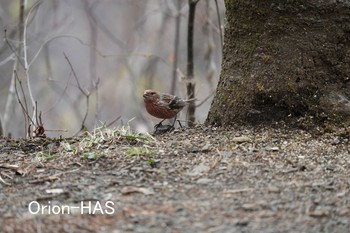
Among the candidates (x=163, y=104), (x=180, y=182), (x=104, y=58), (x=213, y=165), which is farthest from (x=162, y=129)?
(x=104, y=58)

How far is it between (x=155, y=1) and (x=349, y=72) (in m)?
8.93

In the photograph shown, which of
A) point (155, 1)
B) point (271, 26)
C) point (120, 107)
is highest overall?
point (155, 1)

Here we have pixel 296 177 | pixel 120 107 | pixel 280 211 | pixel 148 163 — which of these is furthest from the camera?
A: pixel 120 107

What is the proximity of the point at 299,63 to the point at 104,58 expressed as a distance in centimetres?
891

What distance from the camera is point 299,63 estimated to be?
476 cm

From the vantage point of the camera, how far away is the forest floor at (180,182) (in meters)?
3.26

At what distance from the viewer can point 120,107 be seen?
14047mm

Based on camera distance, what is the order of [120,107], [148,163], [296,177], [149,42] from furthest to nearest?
[120,107], [149,42], [148,163], [296,177]

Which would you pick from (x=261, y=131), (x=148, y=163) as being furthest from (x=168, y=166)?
(x=261, y=131)

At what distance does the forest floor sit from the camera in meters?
3.26

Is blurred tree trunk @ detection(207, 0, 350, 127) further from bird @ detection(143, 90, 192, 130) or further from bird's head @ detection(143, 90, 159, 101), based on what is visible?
bird's head @ detection(143, 90, 159, 101)

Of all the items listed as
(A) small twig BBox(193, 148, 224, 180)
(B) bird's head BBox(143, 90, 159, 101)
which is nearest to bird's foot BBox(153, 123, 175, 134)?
(A) small twig BBox(193, 148, 224, 180)

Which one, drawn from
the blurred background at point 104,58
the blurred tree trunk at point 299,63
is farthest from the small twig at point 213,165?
the blurred background at point 104,58

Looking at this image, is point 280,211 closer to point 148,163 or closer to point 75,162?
point 148,163
